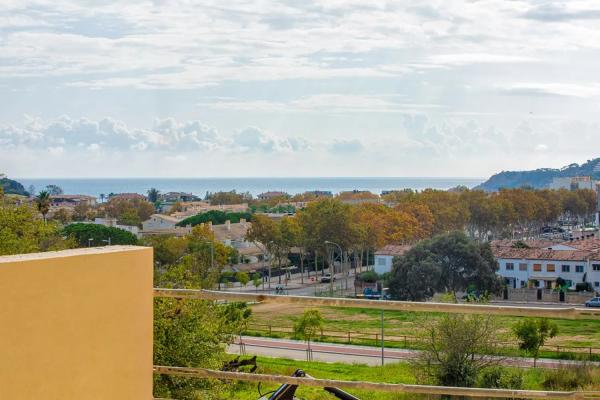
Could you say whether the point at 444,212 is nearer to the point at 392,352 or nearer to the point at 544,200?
the point at 544,200

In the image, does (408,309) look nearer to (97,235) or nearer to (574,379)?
(574,379)

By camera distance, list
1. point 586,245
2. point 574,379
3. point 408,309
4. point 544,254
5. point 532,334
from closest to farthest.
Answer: point 408,309 < point 574,379 < point 532,334 < point 544,254 < point 586,245

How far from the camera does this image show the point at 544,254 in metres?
62.8

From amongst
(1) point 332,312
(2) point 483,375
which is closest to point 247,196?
(1) point 332,312

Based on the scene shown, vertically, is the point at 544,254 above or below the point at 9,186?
below

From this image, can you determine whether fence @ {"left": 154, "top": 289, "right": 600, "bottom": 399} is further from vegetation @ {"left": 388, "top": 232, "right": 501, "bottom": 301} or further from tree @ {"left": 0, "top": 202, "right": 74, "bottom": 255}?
vegetation @ {"left": 388, "top": 232, "right": 501, "bottom": 301}

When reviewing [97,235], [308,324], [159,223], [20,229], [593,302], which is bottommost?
[593,302]

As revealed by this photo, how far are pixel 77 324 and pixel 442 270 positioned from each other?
54122 mm

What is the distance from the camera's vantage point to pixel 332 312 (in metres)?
48.9

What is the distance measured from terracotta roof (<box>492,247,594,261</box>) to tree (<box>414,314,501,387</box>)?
56.1m

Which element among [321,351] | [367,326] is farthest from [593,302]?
[321,351]

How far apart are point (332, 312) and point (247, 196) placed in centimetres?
10434

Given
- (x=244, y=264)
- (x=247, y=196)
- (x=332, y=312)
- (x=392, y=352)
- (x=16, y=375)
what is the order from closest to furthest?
(x=16, y=375) → (x=392, y=352) → (x=332, y=312) → (x=244, y=264) → (x=247, y=196)

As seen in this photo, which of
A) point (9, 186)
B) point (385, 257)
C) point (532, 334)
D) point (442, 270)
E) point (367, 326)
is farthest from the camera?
point (9, 186)
